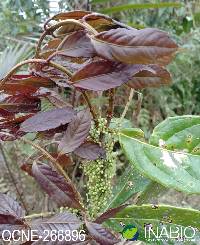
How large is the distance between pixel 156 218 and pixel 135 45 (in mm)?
279

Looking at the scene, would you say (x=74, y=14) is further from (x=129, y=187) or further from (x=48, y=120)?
(x=129, y=187)

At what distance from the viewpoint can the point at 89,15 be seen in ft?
1.58

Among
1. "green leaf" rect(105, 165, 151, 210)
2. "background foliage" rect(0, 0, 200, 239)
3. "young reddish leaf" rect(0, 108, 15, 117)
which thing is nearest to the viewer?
"young reddish leaf" rect(0, 108, 15, 117)

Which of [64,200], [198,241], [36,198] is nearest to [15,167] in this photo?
[36,198]

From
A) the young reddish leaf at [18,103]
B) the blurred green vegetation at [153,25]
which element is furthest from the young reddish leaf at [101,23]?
the blurred green vegetation at [153,25]

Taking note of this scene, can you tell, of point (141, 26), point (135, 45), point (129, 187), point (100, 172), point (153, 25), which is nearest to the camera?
point (135, 45)

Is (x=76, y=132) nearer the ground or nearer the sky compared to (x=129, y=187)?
nearer the sky

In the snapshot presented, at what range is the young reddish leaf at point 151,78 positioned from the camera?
0.49m

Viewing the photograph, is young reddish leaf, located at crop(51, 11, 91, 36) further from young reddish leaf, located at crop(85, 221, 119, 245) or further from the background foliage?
young reddish leaf, located at crop(85, 221, 119, 245)

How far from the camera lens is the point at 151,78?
1.69 ft

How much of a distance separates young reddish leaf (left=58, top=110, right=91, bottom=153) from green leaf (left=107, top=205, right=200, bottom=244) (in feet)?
0.53

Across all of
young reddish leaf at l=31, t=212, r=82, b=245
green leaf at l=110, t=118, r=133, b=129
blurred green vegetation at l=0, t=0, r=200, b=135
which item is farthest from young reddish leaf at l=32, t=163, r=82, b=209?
blurred green vegetation at l=0, t=0, r=200, b=135

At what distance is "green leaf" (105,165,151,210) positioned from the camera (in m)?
0.66

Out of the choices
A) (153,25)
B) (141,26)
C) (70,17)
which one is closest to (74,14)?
(70,17)
